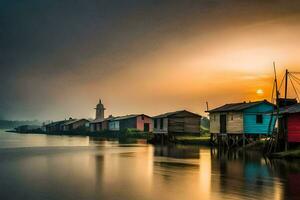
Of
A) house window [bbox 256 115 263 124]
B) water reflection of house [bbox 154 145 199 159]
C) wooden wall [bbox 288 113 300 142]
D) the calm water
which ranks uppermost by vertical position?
house window [bbox 256 115 263 124]

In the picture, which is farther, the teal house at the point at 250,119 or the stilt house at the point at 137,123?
the stilt house at the point at 137,123

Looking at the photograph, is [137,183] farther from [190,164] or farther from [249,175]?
[190,164]

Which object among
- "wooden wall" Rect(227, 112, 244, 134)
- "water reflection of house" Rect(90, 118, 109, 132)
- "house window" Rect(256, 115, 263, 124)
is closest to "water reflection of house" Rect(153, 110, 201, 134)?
"wooden wall" Rect(227, 112, 244, 134)

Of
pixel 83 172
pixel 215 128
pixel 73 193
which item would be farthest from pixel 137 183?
pixel 215 128

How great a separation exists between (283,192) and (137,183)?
777 centimetres

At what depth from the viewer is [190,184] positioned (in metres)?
20.3

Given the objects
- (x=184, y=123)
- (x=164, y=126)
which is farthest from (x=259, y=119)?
(x=164, y=126)

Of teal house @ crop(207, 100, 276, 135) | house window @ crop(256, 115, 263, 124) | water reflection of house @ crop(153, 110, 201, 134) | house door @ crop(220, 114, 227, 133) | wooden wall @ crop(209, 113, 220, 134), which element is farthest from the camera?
water reflection of house @ crop(153, 110, 201, 134)

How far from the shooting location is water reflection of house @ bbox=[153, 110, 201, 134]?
6644 centimetres

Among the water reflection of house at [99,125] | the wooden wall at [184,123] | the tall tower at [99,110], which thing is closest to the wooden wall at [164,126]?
the wooden wall at [184,123]

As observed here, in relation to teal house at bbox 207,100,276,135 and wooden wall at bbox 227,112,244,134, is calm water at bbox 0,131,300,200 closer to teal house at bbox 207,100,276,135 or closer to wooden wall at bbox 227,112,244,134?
teal house at bbox 207,100,276,135

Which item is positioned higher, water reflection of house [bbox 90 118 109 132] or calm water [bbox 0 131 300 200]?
water reflection of house [bbox 90 118 109 132]

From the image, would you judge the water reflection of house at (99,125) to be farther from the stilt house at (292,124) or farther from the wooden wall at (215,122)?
the stilt house at (292,124)

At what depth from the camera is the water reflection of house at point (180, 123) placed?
6644 cm
